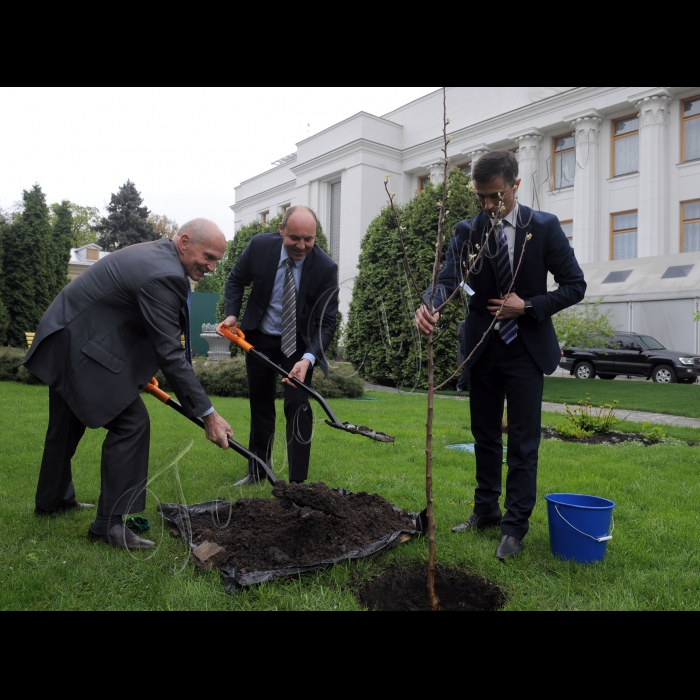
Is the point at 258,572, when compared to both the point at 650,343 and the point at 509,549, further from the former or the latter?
the point at 650,343

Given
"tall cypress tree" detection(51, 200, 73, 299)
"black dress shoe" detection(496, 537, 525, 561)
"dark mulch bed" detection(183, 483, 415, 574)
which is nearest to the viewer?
"dark mulch bed" detection(183, 483, 415, 574)

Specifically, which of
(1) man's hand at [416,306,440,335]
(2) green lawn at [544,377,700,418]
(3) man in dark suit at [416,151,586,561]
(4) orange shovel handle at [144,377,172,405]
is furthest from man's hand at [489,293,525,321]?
(2) green lawn at [544,377,700,418]

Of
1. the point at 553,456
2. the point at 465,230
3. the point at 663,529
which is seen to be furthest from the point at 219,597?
the point at 553,456

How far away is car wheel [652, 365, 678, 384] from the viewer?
16.8m

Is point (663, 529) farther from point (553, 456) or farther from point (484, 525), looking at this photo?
point (553, 456)

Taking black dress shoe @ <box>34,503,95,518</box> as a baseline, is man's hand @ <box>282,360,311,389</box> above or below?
above

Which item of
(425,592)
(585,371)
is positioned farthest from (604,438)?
(585,371)

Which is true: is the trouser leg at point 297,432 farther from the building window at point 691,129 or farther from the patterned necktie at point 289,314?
the building window at point 691,129

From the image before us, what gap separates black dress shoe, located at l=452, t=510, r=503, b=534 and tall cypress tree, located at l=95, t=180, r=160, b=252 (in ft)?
155

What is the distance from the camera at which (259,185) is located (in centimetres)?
3681

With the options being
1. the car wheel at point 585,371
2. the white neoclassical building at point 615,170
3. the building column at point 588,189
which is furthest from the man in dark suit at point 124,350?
the building column at point 588,189

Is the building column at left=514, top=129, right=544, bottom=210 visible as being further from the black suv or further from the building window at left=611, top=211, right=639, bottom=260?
the black suv

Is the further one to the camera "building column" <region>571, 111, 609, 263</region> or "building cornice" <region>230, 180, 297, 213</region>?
"building cornice" <region>230, 180, 297, 213</region>
